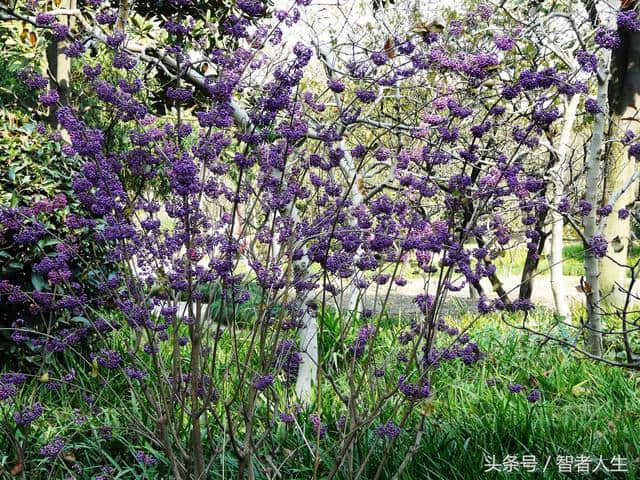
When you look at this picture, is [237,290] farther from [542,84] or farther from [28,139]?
[28,139]

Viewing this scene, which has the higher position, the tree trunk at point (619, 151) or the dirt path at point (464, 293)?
the tree trunk at point (619, 151)

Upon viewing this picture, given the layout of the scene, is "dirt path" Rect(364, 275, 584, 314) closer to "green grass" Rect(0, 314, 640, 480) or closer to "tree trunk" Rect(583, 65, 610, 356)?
"tree trunk" Rect(583, 65, 610, 356)

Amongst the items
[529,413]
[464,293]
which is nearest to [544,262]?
[464,293]

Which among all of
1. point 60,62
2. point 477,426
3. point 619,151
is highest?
point 60,62

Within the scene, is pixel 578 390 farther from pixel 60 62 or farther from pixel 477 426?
pixel 60 62

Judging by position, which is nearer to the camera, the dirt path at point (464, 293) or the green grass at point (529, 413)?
the green grass at point (529, 413)

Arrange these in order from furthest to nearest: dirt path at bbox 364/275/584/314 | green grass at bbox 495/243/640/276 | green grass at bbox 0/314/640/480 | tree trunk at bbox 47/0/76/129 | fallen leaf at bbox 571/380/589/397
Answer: green grass at bbox 495/243/640/276 < dirt path at bbox 364/275/584/314 < tree trunk at bbox 47/0/76/129 < fallen leaf at bbox 571/380/589/397 < green grass at bbox 0/314/640/480

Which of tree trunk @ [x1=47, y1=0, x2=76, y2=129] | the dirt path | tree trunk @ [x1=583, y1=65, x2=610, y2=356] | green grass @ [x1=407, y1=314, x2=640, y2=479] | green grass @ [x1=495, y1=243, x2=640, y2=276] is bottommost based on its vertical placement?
the dirt path

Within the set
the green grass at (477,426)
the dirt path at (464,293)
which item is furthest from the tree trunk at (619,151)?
the dirt path at (464,293)

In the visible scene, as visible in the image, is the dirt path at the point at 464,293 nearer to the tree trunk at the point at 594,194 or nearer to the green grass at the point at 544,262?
the green grass at the point at 544,262

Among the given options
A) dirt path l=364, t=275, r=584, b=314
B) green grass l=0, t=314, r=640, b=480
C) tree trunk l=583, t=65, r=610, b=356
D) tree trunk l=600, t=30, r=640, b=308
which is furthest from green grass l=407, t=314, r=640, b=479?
dirt path l=364, t=275, r=584, b=314

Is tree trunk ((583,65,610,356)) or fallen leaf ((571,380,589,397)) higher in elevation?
tree trunk ((583,65,610,356))

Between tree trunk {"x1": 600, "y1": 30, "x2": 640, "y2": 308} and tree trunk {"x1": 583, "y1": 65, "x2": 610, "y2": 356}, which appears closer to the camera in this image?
tree trunk {"x1": 583, "y1": 65, "x2": 610, "y2": 356}

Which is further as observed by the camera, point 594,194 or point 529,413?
point 594,194
